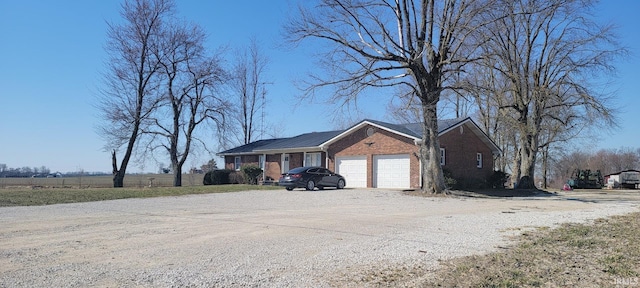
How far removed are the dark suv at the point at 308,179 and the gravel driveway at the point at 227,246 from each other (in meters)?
11.8

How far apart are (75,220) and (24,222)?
104 centimetres

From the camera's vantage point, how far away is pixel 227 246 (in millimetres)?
7254

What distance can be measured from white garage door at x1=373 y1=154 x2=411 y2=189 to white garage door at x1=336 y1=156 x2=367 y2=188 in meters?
0.85

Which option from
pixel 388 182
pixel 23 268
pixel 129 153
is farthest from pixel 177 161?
pixel 23 268

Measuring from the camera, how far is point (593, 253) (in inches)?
273

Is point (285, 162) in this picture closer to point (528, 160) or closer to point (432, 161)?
point (432, 161)

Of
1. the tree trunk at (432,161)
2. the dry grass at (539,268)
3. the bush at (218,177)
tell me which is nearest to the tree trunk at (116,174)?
the bush at (218,177)

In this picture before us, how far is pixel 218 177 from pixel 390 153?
15.7 m

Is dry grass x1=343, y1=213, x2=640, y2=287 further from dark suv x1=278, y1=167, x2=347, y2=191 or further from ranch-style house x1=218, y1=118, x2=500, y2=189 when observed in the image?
ranch-style house x1=218, y1=118, x2=500, y2=189

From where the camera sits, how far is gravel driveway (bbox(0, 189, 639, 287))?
211 inches

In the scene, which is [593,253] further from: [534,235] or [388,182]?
[388,182]

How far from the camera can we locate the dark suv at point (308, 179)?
2389 cm

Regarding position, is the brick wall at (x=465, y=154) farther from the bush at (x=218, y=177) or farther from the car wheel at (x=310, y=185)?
the bush at (x=218, y=177)

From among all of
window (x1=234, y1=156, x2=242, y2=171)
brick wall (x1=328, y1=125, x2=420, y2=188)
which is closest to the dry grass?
brick wall (x1=328, y1=125, x2=420, y2=188)
